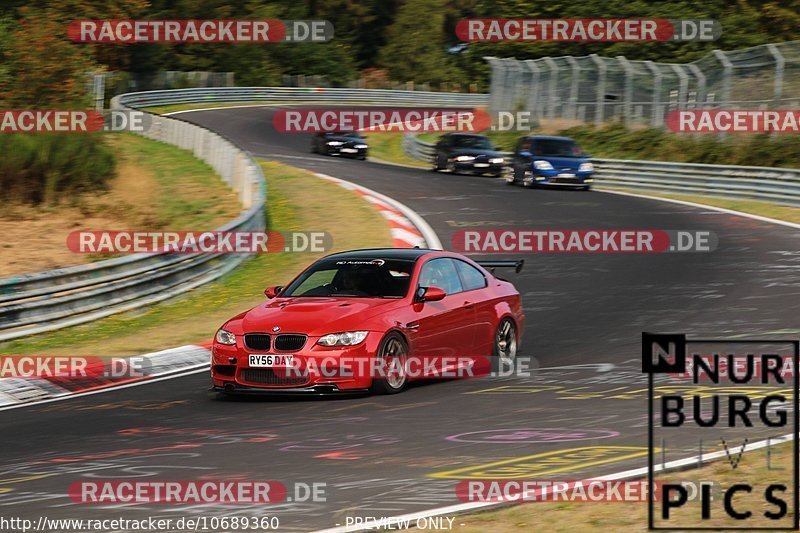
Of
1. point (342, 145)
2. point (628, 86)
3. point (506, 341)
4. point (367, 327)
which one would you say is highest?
point (628, 86)

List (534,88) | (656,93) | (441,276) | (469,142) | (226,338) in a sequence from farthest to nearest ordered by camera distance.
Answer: (534,88), (656,93), (469,142), (441,276), (226,338)

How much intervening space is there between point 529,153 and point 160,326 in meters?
17.7

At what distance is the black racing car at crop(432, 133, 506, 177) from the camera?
3662cm

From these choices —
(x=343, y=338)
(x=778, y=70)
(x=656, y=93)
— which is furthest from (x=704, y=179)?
(x=343, y=338)

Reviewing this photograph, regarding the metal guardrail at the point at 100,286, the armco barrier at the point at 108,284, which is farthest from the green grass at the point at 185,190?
the metal guardrail at the point at 100,286

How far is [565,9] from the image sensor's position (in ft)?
210

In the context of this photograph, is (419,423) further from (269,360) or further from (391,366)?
(269,360)

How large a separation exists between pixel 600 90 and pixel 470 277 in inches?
1177

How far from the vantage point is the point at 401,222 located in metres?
24.8

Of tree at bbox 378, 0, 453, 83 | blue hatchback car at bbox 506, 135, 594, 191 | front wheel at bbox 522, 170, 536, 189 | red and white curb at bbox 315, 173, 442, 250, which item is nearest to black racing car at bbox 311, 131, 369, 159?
blue hatchback car at bbox 506, 135, 594, 191

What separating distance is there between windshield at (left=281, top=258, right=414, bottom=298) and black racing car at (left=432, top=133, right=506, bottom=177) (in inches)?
971

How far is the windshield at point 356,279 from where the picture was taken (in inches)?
463

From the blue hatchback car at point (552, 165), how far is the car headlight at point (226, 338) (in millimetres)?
21372

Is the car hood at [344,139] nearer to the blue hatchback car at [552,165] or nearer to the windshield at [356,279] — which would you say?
the blue hatchback car at [552,165]
